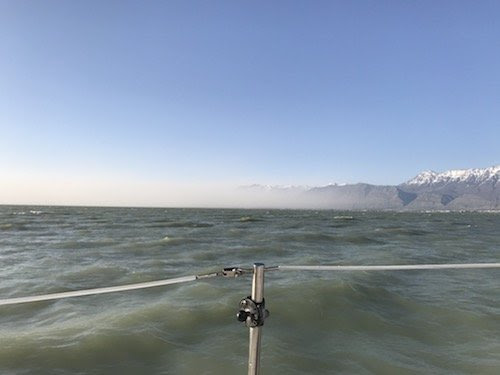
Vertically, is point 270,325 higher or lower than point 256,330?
lower

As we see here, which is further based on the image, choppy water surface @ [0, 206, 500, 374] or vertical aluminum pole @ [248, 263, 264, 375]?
choppy water surface @ [0, 206, 500, 374]

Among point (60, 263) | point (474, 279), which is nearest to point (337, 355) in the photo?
point (474, 279)

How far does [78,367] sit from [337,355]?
4.43 metres

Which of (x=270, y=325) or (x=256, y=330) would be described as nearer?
(x=256, y=330)

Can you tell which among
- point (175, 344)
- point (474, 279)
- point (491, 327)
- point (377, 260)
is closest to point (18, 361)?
point (175, 344)

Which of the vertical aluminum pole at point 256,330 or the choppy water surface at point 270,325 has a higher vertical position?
the vertical aluminum pole at point 256,330

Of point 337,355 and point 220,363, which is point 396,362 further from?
point 220,363

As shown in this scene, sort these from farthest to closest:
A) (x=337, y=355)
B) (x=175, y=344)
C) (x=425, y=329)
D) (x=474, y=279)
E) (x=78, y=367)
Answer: (x=474, y=279), (x=425, y=329), (x=175, y=344), (x=337, y=355), (x=78, y=367)

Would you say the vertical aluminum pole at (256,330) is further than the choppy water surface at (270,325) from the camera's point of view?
No

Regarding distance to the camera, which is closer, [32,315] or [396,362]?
[396,362]

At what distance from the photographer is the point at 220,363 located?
6.62 meters

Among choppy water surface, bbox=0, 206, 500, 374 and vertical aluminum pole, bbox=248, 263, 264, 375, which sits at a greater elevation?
vertical aluminum pole, bbox=248, 263, 264, 375

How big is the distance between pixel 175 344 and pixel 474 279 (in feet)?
37.5

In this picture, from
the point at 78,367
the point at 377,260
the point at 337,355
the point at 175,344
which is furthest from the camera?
the point at 377,260
